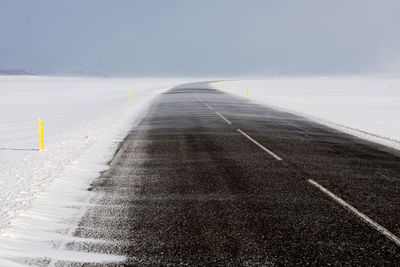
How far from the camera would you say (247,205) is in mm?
5984

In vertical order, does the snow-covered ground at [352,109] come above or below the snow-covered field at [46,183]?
above

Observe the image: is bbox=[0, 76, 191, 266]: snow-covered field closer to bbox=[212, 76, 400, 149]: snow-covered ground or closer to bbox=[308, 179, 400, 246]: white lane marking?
bbox=[308, 179, 400, 246]: white lane marking

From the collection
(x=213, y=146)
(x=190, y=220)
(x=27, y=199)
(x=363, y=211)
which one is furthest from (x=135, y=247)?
(x=213, y=146)

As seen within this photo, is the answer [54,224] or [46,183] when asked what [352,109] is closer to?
[46,183]

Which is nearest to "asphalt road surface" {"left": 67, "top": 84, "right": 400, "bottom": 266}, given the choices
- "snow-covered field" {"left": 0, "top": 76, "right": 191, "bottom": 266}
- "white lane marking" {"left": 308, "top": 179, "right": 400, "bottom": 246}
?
"white lane marking" {"left": 308, "top": 179, "right": 400, "bottom": 246}

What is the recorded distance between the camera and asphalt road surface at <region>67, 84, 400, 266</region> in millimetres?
4398

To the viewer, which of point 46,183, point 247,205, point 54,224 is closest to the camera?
point 54,224

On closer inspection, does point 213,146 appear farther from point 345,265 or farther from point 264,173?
point 345,265

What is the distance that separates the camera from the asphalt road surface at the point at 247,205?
173 inches

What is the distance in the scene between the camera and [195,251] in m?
4.38

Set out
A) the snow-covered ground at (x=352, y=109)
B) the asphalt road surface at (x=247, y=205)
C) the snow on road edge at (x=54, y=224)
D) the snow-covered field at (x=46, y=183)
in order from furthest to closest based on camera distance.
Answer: the snow-covered ground at (x=352, y=109) → the snow-covered field at (x=46, y=183) → the asphalt road surface at (x=247, y=205) → the snow on road edge at (x=54, y=224)

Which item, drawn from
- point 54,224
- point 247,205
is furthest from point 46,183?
point 247,205

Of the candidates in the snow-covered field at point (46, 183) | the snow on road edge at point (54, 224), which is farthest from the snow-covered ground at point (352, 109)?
the snow on road edge at point (54, 224)

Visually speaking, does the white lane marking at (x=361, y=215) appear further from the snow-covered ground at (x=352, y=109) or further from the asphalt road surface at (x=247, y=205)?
the snow-covered ground at (x=352, y=109)
